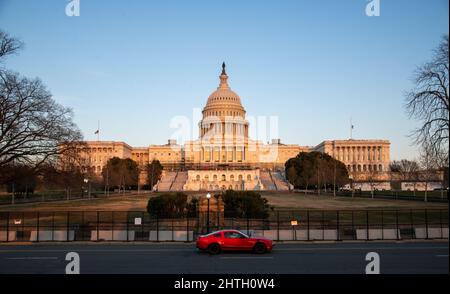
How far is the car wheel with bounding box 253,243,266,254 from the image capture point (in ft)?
65.4

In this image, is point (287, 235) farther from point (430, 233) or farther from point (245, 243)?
point (430, 233)

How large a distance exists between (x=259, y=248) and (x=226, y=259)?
2.24 meters

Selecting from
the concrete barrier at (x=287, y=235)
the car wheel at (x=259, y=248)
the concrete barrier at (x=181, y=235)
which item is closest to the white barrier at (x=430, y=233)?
the concrete barrier at (x=287, y=235)

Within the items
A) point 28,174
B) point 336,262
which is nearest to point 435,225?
point 336,262

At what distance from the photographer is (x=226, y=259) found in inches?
721

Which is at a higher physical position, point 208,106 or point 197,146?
point 208,106

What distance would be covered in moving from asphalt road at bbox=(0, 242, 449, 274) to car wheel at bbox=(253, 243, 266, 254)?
1.03ft

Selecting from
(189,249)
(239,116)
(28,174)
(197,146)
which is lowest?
(189,249)

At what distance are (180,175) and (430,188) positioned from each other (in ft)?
218

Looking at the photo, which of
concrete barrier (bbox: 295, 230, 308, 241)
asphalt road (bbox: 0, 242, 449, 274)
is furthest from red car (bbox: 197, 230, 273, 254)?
concrete barrier (bbox: 295, 230, 308, 241)

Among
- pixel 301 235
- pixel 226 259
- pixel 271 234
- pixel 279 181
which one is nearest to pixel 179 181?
pixel 279 181

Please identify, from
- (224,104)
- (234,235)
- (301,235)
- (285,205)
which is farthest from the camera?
(224,104)

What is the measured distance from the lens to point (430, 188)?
108 m

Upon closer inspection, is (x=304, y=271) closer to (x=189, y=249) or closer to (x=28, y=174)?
(x=189, y=249)
